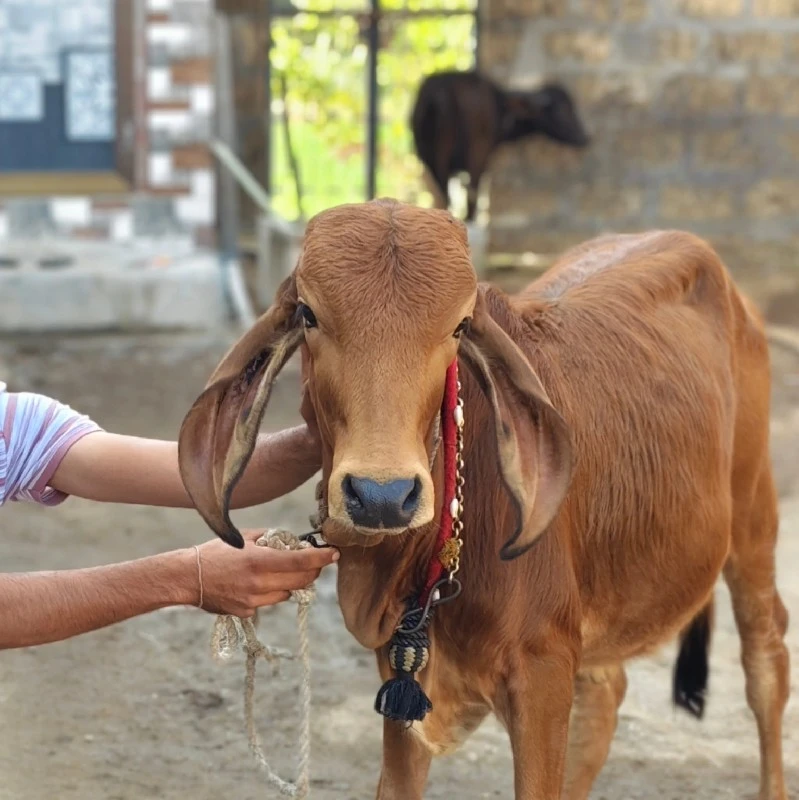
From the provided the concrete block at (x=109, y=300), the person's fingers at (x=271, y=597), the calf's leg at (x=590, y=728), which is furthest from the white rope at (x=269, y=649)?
the concrete block at (x=109, y=300)

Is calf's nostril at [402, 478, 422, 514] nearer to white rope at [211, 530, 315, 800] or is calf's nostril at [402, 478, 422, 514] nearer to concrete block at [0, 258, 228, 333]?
white rope at [211, 530, 315, 800]

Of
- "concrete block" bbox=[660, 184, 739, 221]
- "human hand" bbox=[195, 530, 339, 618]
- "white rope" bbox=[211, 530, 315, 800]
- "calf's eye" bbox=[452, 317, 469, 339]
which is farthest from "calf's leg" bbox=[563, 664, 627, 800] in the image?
Answer: "concrete block" bbox=[660, 184, 739, 221]

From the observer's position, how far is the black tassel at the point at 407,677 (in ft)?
8.61

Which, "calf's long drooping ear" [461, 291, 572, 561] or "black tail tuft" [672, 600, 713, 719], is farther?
"black tail tuft" [672, 600, 713, 719]

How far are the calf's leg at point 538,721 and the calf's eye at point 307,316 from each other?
2.62 ft

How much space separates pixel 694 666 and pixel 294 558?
166cm

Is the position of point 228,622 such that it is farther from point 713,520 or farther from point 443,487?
point 713,520

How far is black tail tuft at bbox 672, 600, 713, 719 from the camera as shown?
3756 millimetres

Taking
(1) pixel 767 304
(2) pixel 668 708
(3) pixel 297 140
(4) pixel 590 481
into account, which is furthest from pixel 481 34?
(4) pixel 590 481

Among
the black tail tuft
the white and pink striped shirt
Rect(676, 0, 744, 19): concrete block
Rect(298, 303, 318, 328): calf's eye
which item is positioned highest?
Rect(676, 0, 744, 19): concrete block

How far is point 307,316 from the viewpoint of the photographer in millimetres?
2373

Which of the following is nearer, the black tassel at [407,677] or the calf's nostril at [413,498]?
the calf's nostril at [413,498]

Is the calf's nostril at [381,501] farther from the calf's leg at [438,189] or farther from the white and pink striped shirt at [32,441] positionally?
the calf's leg at [438,189]

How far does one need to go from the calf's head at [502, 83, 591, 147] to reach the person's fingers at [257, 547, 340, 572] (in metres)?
7.37
